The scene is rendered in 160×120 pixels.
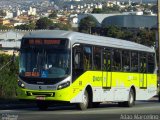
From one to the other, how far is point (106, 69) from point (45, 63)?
4.45m

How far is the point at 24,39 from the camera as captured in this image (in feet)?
84.4

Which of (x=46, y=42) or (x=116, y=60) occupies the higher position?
(x=46, y=42)

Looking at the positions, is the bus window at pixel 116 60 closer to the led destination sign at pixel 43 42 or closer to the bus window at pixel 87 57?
the bus window at pixel 87 57

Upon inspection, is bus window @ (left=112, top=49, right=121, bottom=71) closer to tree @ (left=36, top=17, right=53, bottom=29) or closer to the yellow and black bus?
the yellow and black bus

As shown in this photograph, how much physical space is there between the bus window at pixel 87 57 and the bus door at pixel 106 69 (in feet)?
4.95

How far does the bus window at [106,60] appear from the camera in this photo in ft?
92.7

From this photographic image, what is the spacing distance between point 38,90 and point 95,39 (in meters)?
4.36

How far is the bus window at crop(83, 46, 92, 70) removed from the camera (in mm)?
26188

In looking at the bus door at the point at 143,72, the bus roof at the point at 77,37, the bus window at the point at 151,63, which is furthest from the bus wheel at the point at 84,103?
the bus window at the point at 151,63

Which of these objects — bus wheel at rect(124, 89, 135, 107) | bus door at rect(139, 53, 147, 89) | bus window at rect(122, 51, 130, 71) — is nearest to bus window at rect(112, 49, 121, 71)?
bus window at rect(122, 51, 130, 71)

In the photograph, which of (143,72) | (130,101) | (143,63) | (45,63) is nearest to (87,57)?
(45,63)

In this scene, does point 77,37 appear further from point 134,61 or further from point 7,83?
point 7,83

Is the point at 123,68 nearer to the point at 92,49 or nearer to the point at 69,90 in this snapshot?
the point at 92,49

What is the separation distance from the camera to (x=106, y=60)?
2845cm
